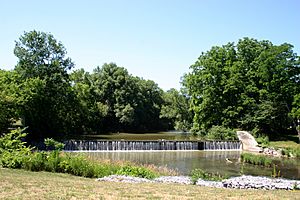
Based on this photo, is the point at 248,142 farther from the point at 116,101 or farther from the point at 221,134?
the point at 116,101

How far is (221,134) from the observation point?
41844 mm

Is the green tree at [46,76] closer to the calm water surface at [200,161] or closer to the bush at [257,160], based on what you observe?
the calm water surface at [200,161]

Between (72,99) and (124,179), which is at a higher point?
(72,99)

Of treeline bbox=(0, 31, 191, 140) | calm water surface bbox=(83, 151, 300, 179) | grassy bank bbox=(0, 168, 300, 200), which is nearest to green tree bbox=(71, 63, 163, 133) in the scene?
treeline bbox=(0, 31, 191, 140)

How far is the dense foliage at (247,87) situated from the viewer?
42.8 meters

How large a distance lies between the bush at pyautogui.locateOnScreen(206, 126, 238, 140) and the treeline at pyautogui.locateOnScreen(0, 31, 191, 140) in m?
16.8

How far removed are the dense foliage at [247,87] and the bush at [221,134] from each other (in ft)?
8.38

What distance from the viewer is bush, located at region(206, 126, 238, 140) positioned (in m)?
40.9

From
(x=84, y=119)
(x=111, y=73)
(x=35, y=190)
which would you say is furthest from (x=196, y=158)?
(x=111, y=73)

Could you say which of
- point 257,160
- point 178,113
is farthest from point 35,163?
point 178,113

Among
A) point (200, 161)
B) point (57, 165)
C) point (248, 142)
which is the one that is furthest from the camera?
point (248, 142)

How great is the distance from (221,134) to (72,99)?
58.9 feet

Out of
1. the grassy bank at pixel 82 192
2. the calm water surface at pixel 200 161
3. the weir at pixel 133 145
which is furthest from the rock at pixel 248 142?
the grassy bank at pixel 82 192

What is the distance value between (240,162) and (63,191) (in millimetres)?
21152
